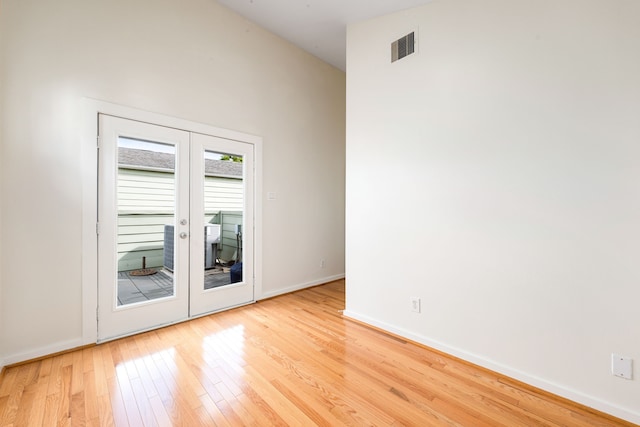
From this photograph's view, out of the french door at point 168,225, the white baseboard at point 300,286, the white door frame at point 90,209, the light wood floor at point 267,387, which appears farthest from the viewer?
the white baseboard at point 300,286

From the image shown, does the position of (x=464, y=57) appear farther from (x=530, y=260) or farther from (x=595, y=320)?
(x=595, y=320)

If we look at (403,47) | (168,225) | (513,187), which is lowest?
(168,225)

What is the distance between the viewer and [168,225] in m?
2.89

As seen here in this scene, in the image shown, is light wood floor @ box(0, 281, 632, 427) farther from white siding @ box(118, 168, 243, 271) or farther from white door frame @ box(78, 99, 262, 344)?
white siding @ box(118, 168, 243, 271)

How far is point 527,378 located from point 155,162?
370 cm

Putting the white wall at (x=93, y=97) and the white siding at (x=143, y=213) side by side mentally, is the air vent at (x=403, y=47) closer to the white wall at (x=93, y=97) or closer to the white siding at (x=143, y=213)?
the white wall at (x=93, y=97)

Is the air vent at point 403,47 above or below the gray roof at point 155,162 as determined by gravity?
above

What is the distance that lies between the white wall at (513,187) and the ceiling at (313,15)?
0.19 meters

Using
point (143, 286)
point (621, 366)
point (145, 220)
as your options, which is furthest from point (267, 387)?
point (621, 366)

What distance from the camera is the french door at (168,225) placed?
2.53 metres

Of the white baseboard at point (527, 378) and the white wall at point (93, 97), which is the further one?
the white wall at point (93, 97)

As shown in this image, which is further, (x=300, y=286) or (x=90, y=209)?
(x=300, y=286)

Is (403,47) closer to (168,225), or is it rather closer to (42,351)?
(168,225)

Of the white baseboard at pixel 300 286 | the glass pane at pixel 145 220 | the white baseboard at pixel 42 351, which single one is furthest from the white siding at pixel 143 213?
the white baseboard at pixel 300 286
